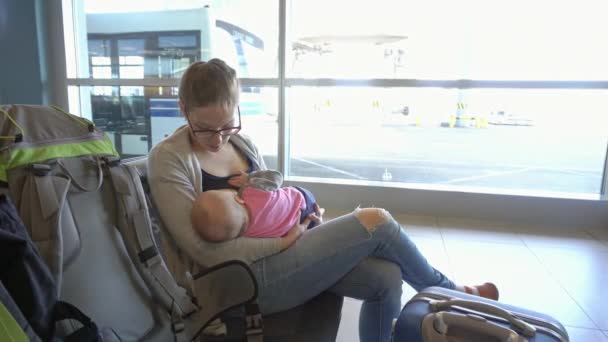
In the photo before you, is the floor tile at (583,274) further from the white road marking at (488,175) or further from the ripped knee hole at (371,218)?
the white road marking at (488,175)

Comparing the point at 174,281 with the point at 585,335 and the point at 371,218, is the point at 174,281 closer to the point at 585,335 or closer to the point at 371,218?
the point at 371,218

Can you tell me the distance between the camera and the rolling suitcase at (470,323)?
871mm

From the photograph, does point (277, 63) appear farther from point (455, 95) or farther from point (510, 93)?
point (510, 93)

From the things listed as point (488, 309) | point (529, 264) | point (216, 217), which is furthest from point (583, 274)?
point (216, 217)

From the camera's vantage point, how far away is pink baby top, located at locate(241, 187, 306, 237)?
3.53ft

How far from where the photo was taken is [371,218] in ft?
3.76

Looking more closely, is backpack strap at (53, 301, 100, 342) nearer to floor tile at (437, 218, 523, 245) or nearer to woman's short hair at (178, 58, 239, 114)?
woman's short hair at (178, 58, 239, 114)

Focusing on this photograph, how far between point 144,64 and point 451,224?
354 cm

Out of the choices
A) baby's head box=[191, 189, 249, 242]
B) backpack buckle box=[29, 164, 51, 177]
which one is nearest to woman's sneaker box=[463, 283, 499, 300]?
baby's head box=[191, 189, 249, 242]

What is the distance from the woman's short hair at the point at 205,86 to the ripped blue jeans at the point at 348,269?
0.47 metres

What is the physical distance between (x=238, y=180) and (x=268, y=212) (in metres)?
0.15

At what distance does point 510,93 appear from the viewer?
318 cm

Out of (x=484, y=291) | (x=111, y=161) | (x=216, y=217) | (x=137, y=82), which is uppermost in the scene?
(x=137, y=82)

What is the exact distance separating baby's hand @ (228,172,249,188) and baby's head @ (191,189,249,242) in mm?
138
